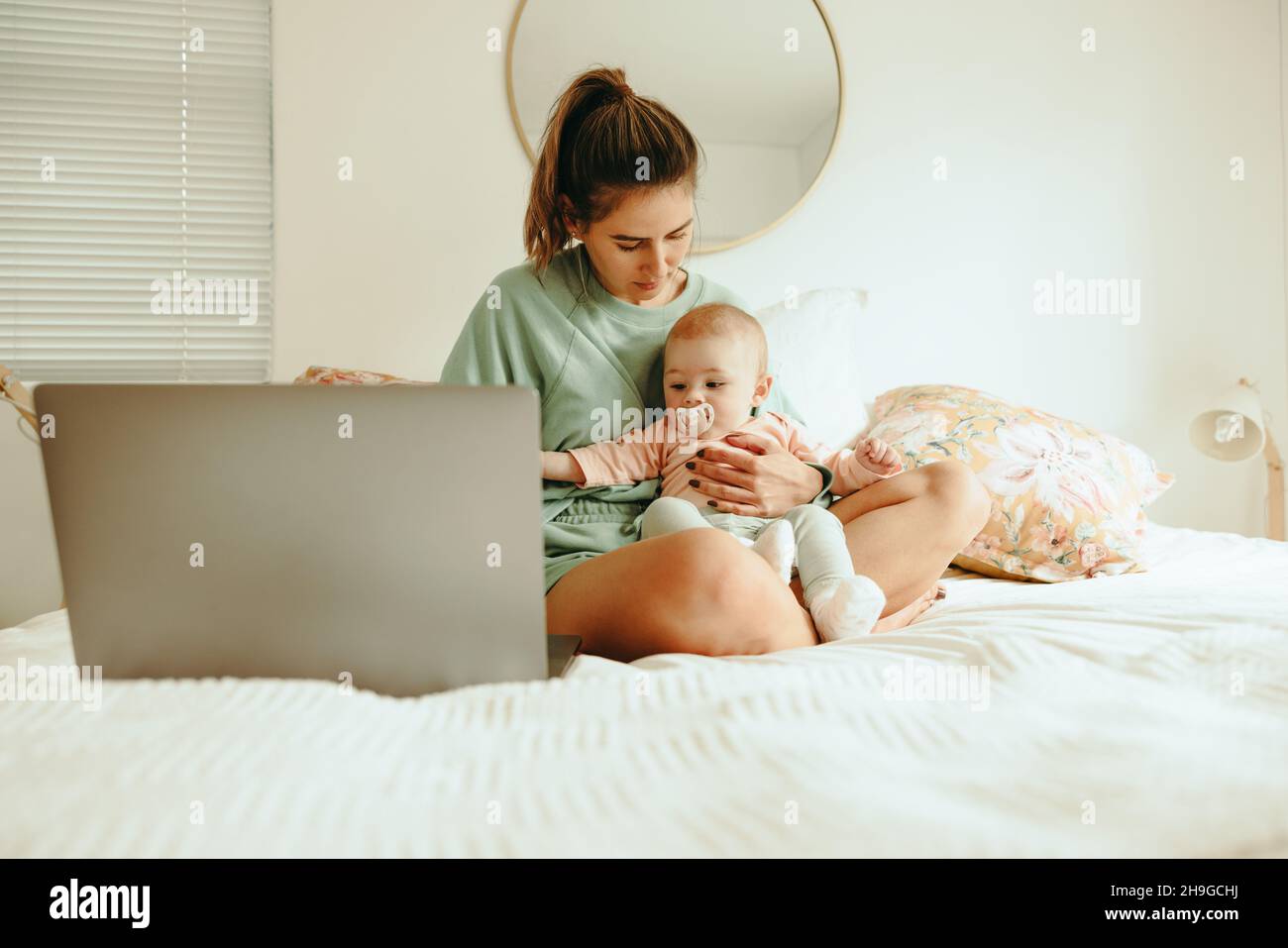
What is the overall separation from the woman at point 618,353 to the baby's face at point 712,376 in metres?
0.05

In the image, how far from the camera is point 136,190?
1.97 meters

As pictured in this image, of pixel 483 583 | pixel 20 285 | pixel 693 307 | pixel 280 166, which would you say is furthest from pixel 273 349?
pixel 483 583

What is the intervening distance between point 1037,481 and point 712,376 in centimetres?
64

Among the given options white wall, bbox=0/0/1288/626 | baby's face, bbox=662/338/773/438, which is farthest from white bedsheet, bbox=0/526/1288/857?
white wall, bbox=0/0/1288/626

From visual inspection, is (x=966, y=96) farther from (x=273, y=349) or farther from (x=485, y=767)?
(x=485, y=767)

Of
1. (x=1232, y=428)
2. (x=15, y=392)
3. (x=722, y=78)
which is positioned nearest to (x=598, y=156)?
(x=722, y=78)

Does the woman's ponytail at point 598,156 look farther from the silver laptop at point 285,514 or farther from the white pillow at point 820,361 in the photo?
the silver laptop at point 285,514

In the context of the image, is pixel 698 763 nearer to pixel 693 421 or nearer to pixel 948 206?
pixel 693 421

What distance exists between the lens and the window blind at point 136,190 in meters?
1.94

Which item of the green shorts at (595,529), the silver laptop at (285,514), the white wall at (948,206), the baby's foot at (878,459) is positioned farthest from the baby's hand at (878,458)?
the white wall at (948,206)

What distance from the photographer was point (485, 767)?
0.56m

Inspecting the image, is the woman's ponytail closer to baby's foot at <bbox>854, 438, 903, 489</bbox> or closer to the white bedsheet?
baby's foot at <bbox>854, 438, 903, 489</bbox>
